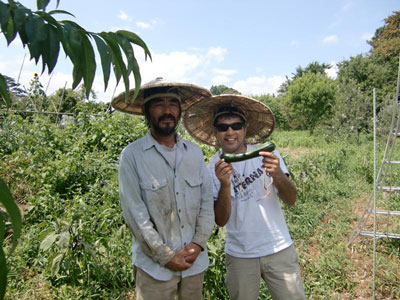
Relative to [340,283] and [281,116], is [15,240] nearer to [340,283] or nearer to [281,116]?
[340,283]

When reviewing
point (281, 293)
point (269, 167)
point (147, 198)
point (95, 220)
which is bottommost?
point (281, 293)

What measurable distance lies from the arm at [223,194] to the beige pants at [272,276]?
0.33m

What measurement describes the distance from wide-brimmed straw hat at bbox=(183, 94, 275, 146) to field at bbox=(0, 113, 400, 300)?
1077 mm

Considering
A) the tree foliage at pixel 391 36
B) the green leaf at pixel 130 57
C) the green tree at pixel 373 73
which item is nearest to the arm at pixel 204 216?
the green leaf at pixel 130 57

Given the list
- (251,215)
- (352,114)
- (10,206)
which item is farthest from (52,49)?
(352,114)

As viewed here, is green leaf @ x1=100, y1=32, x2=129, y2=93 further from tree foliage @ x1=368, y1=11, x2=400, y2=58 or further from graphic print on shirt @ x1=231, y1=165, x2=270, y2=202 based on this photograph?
tree foliage @ x1=368, y1=11, x2=400, y2=58

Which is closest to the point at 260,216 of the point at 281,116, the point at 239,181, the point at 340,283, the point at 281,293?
the point at 239,181

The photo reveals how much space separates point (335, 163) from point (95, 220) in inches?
280

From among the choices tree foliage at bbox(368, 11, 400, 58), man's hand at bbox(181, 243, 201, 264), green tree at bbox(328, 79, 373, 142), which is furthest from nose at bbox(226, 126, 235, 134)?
tree foliage at bbox(368, 11, 400, 58)

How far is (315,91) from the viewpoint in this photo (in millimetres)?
24297

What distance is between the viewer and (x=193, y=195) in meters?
2.02

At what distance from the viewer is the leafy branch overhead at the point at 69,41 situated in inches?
34.7

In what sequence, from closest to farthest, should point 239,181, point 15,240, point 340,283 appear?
point 15,240 < point 239,181 < point 340,283

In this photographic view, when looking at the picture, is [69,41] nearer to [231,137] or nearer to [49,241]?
[231,137]
